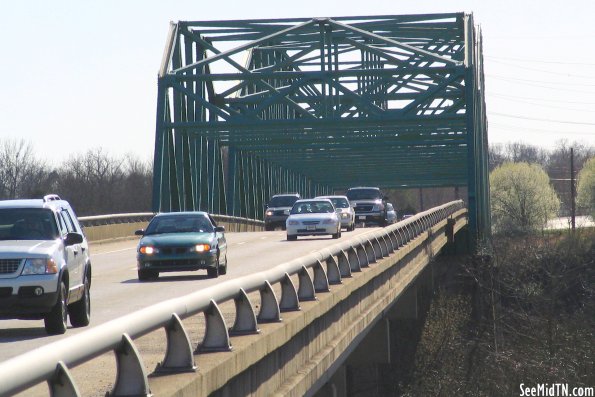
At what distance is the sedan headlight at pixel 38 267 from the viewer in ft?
43.8

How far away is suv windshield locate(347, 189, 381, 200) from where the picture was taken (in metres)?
63.0

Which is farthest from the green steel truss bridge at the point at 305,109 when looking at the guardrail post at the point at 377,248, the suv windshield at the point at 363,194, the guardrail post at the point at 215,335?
the guardrail post at the point at 215,335

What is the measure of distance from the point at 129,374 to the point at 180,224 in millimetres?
18683

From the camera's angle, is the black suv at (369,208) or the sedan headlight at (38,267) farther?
the black suv at (369,208)

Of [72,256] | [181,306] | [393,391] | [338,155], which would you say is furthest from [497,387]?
[338,155]

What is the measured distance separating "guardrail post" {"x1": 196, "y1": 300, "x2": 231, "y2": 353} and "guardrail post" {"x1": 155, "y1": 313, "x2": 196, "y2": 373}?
1143 mm

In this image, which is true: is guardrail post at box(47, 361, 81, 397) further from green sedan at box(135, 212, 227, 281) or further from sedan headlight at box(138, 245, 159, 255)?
sedan headlight at box(138, 245, 159, 255)

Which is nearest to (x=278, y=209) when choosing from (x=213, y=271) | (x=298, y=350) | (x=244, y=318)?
(x=213, y=271)

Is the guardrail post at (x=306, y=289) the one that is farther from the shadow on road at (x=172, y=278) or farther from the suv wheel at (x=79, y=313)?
the shadow on road at (x=172, y=278)

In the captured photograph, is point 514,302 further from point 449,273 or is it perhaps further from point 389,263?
point 389,263

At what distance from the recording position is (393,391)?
132 feet

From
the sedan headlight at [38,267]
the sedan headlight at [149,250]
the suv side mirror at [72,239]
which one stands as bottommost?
the sedan headlight at [149,250]

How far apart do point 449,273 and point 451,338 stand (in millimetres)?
4733

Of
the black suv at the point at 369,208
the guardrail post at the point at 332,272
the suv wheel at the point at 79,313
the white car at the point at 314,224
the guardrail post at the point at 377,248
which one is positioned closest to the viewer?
the suv wheel at the point at 79,313
